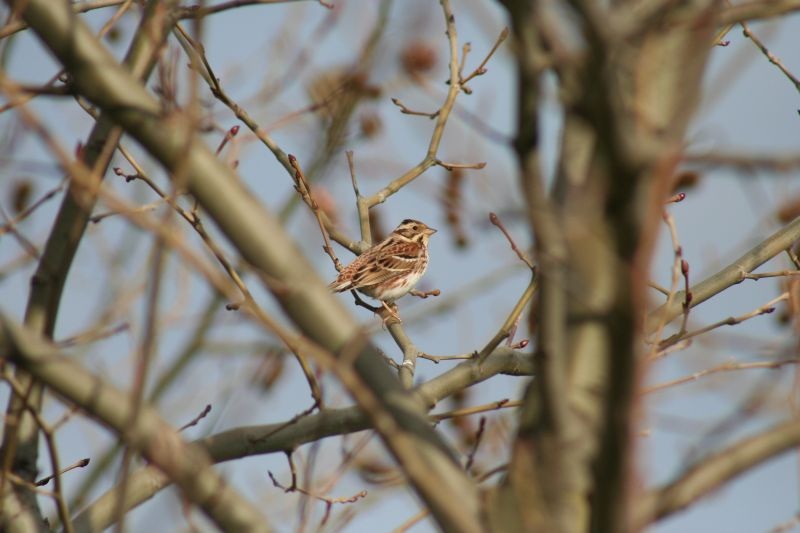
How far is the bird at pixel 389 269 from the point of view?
10812 millimetres

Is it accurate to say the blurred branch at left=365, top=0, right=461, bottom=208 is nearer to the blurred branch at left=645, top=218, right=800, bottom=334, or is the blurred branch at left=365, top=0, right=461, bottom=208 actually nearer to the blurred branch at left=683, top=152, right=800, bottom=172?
the blurred branch at left=645, top=218, right=800, bottom=334

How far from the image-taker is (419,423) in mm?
3311

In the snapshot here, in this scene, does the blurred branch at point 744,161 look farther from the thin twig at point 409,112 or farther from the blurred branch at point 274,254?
the thin twig at point 409,112

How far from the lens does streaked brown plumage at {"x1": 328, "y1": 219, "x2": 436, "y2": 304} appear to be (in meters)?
10.8

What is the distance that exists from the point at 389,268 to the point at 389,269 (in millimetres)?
26

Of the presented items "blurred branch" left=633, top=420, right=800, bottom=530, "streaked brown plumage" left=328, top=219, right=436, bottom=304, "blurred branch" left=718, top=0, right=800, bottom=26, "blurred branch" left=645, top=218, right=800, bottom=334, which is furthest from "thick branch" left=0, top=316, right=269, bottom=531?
"streaked brown plumage" left=328, top=219, right=436, bottom=304

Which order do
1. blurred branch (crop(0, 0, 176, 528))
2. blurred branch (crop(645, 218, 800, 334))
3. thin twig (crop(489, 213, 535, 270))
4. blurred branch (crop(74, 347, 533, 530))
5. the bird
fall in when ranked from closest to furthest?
1. blurred branch (crop(0, 0, 176, 528))
2. blurred branch (crop(74, 347, 533, 530))
3. thin twig (crop(489, 213, 535, 270))
4. blurred branch (crop(645, 218, 800, 334))
5. the bird

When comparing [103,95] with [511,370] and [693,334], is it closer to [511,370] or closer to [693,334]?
[693,334]

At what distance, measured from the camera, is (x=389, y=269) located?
1141cm

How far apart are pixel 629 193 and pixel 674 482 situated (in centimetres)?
98

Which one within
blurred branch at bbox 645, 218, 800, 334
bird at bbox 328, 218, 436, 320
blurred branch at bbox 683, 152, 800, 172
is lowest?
blurred branch at bbox 683, 152, 800, 172

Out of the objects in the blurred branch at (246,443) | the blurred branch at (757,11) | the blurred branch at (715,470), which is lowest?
the blurred branch at (715,470)

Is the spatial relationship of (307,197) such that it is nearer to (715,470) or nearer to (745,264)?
(745,264)

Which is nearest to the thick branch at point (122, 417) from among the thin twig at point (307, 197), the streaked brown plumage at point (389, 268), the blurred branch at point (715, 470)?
the blurred branch at point (715, 470)
